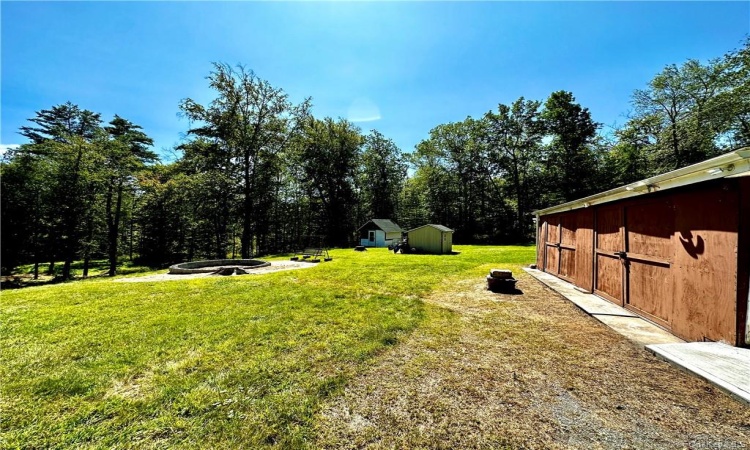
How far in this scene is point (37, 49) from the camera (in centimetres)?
648

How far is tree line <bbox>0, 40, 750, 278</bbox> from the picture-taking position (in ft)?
54.7

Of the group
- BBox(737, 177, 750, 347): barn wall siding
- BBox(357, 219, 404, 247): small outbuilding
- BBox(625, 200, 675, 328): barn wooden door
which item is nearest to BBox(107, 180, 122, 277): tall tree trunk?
BBox(357, 219, 404, 247): small outbuilding

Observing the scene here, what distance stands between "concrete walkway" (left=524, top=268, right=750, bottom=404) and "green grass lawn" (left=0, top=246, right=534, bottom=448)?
10.2 ft

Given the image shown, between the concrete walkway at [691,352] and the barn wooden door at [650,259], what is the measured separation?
0.29m

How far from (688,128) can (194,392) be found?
28.0m

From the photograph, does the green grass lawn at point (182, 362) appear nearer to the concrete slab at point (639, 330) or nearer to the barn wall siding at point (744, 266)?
the concrete slab at point (639, 330)

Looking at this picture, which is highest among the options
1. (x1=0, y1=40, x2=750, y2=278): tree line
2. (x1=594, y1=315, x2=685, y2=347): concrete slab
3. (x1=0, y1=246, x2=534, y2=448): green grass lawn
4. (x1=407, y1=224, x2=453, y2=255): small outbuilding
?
(x1=0, y1=40, x2=750, y2=278): tree line

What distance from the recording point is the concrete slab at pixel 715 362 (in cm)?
259

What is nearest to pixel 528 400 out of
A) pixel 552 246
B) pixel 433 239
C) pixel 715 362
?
pixel 715 362

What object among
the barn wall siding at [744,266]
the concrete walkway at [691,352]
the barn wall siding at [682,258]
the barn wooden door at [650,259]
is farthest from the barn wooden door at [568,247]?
the barn wall siding at [744,266]

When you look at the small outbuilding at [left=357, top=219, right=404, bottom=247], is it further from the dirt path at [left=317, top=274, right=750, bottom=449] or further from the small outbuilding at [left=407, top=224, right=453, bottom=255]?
the dirt path at [left=317, top=274, right=750, bottom=449]

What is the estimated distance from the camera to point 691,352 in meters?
3.37

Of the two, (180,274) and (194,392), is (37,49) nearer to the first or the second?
(180,274)

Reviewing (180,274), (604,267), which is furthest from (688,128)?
(180,274)
